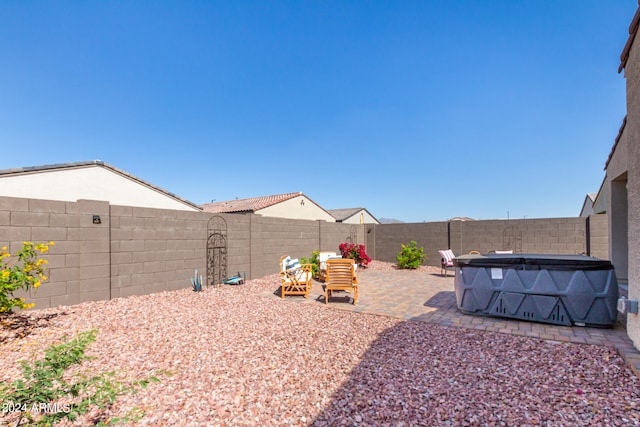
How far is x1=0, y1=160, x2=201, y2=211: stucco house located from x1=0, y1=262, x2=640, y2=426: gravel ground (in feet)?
35.2

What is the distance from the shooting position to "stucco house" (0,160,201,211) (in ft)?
37.7

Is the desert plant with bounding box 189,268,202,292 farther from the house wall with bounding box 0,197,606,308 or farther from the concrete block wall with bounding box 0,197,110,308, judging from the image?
the concrete block wall with bounding box 0,197,110,308

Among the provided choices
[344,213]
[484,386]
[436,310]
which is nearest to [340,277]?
[436,310]

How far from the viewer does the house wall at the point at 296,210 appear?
2087cm

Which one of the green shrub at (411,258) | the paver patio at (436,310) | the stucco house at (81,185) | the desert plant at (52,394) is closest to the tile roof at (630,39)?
the paver patio at (436,310)

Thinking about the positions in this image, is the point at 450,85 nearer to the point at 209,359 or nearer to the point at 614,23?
the point at 614,23

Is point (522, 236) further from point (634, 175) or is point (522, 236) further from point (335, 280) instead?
point (335, 280)

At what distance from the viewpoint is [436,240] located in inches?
478

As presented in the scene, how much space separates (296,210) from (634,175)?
20.7 meters

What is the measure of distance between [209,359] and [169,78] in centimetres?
927

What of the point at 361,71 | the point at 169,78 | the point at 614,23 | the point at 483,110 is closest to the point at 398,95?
the point at 361,71

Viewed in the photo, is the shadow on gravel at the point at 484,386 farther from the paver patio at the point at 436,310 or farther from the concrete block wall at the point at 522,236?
the concrete block wall at the point at 522,236

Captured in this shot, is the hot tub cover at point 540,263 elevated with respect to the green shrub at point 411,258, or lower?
elevated

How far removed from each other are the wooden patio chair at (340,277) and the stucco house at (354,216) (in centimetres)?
2615
